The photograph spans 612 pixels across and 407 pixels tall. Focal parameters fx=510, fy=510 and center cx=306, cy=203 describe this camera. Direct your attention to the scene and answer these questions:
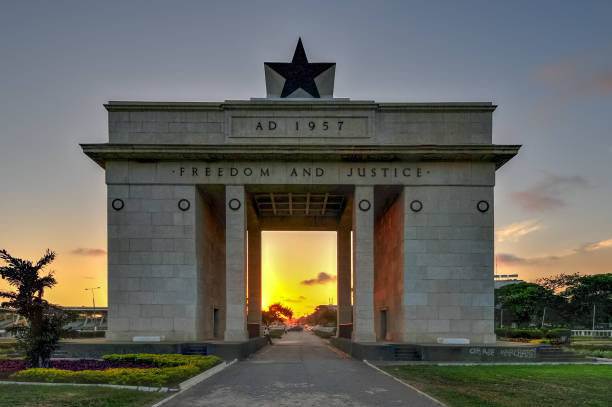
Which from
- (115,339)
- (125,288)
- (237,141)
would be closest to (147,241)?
(125,288)

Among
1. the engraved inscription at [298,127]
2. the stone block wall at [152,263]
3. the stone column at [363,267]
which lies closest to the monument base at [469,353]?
the stone column at [363,267]

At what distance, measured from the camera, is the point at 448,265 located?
114ft

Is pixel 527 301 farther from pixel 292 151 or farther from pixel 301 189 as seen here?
pixel 292 151

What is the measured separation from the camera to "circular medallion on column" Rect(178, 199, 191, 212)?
115ft

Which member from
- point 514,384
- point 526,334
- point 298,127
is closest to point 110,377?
point 514,384

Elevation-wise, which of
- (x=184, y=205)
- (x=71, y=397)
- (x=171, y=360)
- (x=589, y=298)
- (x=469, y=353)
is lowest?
(x=589, y=298)

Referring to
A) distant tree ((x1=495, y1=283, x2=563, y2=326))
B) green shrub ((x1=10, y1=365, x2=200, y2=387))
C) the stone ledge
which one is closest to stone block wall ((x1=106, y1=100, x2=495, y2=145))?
the stone ledge

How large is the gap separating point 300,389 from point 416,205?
1976 cm

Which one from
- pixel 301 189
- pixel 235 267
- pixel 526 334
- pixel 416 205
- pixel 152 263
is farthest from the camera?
pixel 526 334

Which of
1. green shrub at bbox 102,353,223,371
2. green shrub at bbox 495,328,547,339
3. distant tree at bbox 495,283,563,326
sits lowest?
distant tree at bbox 495,283,563,326

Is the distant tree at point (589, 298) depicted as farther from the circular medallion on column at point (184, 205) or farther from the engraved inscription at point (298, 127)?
the circular medallion on column at point (184, 205)

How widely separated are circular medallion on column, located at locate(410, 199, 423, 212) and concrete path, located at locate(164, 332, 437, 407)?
512 inches

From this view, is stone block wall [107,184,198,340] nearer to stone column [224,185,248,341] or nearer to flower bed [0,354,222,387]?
stone column [224,185,248,341]

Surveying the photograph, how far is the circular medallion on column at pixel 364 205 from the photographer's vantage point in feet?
115
